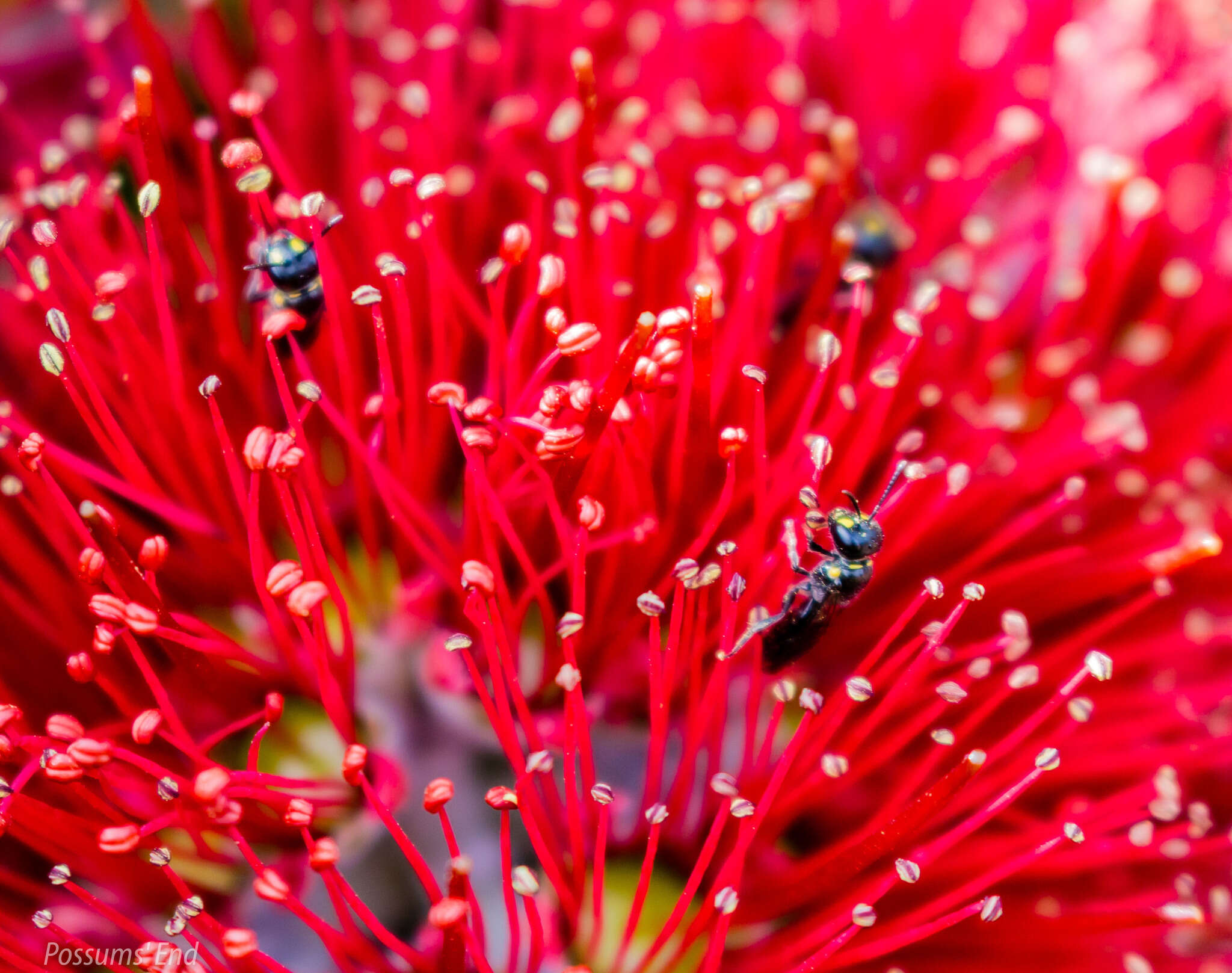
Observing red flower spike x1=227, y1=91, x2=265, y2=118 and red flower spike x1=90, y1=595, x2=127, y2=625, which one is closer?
red flower spike x1=90, y1=595, x2=127, y2=625

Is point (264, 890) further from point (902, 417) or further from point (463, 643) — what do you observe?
point (902, 417)

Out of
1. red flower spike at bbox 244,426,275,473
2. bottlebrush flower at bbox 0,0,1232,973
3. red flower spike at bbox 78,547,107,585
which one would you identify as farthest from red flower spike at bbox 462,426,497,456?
red flower spike at bbox 78,547,107,585

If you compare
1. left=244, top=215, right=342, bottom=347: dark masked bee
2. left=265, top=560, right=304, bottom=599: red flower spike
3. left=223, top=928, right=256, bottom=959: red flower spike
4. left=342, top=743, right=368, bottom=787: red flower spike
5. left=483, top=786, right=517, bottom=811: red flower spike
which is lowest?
left=223, top=928, right=256, bottom=959: red flower spike

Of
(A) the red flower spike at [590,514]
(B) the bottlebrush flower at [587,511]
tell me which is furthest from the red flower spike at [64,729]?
(A) the red flower spike at [590,514]

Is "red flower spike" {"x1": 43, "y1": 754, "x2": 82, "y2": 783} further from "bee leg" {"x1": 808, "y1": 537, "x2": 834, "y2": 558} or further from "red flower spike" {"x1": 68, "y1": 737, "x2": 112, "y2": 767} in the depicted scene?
"bee leg" {"x1": 808, "y1": 537, "x2": 834, "y2": 558}

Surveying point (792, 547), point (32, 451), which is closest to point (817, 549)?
point (792, 547)

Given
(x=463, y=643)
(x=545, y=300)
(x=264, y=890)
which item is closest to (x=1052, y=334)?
(x=545, y=300)
